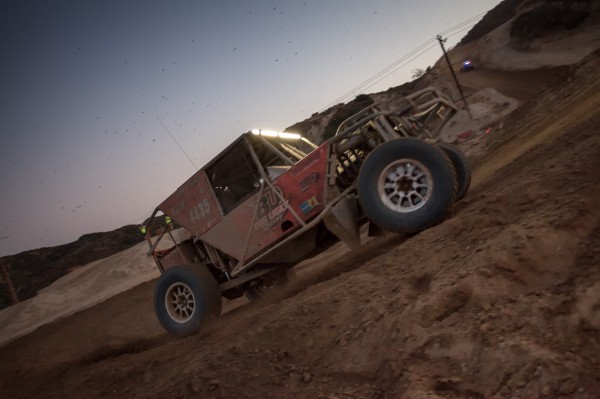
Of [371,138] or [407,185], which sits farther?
[371,138]

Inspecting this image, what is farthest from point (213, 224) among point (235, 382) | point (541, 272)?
point (541, 272)

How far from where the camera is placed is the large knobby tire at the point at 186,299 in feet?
16.2

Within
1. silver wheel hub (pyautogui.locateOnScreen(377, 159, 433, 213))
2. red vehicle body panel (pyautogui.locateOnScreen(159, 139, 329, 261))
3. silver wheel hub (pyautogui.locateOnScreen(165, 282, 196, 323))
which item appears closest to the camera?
silver wheel hub (pyautogui.locateOnScreen(377, 159, 433, 213))

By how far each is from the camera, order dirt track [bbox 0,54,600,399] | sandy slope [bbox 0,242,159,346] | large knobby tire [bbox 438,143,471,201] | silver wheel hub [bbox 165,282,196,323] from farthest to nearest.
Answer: sandy slope [bbox 0,242,159,346]
silver wheel hub [bbox 165,282,196,323]
large knobby tire [bbox 438,143,471,201]
dirt track [bbox 0,54,600,399]

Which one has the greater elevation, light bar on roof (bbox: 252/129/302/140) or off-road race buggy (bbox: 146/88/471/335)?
light bar on roof (bbox: 252/129/302/140)

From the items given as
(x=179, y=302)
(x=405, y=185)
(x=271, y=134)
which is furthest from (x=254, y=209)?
(x=405, y=185)

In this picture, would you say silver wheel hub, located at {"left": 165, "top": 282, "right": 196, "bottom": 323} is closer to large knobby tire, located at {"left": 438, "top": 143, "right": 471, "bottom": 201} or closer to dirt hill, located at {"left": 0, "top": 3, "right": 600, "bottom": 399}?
dirt hill, located at {"left": 0, "top": 3, "right": 600, "bottom": 399}

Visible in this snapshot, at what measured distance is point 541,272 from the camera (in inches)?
81.9

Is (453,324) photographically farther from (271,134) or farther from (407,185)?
(271,134)

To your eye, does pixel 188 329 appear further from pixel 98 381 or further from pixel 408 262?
pixel 408 262

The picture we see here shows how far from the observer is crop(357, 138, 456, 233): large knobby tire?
3.67 metres

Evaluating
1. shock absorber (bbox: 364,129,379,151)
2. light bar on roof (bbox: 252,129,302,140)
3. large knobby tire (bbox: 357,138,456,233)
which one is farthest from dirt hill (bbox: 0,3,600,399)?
light bar on roof (bbox: 252,129,302,140)

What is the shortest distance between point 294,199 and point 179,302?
2.43 m

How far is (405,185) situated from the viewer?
3873 mm
